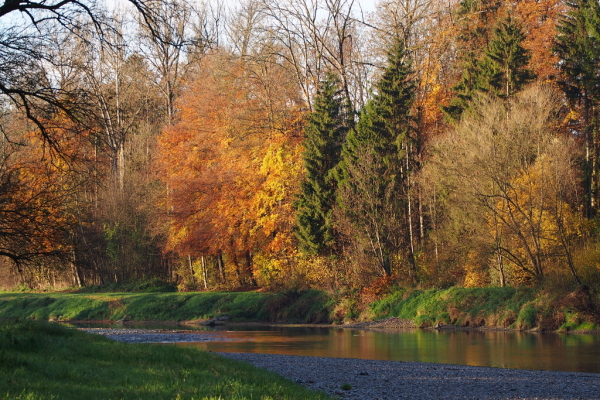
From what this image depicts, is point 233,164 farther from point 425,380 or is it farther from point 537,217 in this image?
point 425,380

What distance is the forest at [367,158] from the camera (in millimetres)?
35531

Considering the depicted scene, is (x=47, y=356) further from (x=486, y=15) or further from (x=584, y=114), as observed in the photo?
(x=486, y=15)

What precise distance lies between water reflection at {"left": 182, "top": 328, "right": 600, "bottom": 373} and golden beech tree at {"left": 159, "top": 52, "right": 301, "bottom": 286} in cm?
1464

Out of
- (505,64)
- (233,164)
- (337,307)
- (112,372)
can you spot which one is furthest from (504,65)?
(112,372)

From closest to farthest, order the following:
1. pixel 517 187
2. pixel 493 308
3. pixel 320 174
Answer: pixel 493 308 < pixel 517 187 < pixel 320 174

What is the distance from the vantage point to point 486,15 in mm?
49031

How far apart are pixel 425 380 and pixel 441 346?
416 inches

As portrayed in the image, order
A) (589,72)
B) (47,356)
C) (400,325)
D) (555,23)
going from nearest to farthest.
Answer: (47,356) < (400,325) < (589,72) < (555,23)

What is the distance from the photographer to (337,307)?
41250mm

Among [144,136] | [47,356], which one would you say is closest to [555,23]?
[144,136]

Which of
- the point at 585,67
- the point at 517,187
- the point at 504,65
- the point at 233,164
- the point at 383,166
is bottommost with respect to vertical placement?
the point at 517,187

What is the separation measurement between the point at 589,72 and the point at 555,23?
294 inches

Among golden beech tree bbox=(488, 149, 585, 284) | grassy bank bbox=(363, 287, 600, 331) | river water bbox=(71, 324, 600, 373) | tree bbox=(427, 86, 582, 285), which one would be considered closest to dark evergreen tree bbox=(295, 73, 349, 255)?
grassy bank bbox=(363, 287, 600, 331)

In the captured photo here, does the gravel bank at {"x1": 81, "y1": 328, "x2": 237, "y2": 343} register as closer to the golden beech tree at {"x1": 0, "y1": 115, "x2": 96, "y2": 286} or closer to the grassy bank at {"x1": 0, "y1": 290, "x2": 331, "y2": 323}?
the grassy bank at {"x1": 0, "y1": 290, "x2": 331, "y2": 323}
